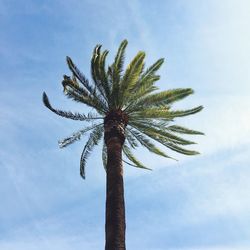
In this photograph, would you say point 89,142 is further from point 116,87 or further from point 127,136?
point 116,87

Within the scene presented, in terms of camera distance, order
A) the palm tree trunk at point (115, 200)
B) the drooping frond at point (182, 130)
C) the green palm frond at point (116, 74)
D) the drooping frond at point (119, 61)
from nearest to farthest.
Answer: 1. the palm tree trunk at point (115, 200)
2. the green palm frond at point (116, 74)
3. the drooping frond at point (119, 61)
4. the drooping frond at point (182, 130)

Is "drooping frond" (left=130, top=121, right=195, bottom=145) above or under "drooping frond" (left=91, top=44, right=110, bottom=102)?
under

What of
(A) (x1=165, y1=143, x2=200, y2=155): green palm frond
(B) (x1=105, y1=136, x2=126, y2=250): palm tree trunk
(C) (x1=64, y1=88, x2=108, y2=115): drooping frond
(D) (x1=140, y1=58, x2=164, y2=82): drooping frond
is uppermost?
(D) (x1=140, y1=58, x2=164, y2=82): drooping frond

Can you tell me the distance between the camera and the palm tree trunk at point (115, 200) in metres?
16.8

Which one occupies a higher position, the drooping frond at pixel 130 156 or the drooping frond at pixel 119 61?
the drooping frond at pixel 119 61

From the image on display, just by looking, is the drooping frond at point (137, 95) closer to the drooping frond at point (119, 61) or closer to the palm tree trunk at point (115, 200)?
the drooping frond at point (119, 61)

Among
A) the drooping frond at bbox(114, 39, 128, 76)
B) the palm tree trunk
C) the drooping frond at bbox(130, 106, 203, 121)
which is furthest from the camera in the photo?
the drooping frond at bbox(130, 106, 203, 121)

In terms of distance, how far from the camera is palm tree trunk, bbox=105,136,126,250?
16.8 metres

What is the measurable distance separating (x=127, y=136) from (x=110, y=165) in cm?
440

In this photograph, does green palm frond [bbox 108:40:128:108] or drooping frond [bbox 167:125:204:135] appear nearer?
green palm frond [bbox 108:40:128:108]

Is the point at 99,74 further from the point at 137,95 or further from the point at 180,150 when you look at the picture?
the point at 180,150

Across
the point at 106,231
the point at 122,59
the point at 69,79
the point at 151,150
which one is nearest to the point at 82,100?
the point at 69,79

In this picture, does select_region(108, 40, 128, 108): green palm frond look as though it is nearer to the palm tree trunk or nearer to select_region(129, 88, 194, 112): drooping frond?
select_region(129, 88, 194, 112): drooping frond

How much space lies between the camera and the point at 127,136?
2366cm
